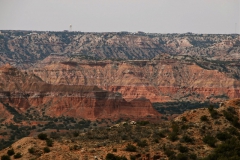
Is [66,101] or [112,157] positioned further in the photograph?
[66,101]

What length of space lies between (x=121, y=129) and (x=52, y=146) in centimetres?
912

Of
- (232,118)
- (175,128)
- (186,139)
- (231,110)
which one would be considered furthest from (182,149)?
(231,110)

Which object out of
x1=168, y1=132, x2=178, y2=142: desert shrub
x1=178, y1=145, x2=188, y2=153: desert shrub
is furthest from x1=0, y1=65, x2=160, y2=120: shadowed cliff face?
x1=178, y1=145, x2=188, y2=153: desert shrub

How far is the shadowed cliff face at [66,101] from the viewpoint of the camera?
17225 centimetres

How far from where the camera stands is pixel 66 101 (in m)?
175

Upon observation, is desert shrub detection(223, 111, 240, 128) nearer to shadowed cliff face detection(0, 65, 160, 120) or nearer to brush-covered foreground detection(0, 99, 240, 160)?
brush-covered foreground detection(0, 99, 240, 160)

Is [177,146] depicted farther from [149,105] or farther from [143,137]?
[149,105]

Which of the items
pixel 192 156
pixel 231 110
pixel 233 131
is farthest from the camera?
pixel 231 110

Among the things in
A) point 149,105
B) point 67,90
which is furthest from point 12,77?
point 149,105

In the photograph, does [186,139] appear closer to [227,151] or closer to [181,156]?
[181,156]

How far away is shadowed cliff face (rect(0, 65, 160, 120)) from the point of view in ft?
565

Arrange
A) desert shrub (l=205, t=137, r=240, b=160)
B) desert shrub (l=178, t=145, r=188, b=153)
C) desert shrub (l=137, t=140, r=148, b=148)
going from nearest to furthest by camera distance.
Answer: desert shrub (l=205, t=137, r=240, b=160)
desert shrub (l=178, t=145, r=188, b=153)
desert shrub (l=137, t=140, r=148, b=148)

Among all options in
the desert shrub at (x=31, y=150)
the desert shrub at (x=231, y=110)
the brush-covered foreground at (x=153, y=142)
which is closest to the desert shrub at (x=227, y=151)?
the brush-covered foreground at (x=153, y=142)

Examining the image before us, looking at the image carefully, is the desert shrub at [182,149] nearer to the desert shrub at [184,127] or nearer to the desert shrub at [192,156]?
the desert shrub at [192,156]
